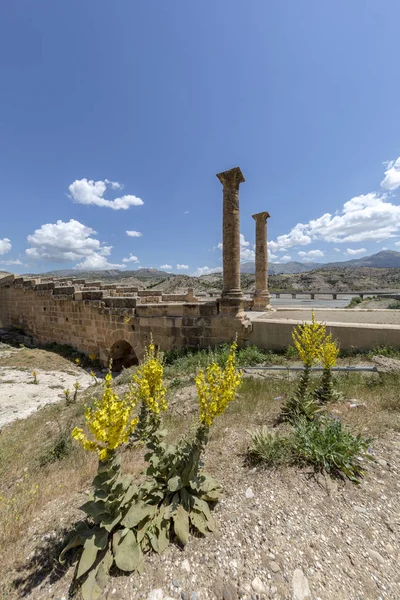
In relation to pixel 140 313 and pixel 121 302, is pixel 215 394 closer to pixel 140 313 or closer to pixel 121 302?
pixel 140 313

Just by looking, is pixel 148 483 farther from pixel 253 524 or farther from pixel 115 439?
pixel 253 524

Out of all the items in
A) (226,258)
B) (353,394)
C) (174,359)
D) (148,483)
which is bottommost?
(174,359)

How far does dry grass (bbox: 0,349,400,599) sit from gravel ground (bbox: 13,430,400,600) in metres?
0.16

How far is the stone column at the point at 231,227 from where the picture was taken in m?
8.52

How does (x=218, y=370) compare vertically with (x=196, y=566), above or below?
above

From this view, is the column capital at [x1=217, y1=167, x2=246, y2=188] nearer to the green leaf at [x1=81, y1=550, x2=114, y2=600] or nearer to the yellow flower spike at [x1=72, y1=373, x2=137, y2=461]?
the yellow flower spike at [x1=72, y1=373, x2=137, y2=461]

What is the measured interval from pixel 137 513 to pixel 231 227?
8.06 m

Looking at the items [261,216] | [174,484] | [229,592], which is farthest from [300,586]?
[261,216]

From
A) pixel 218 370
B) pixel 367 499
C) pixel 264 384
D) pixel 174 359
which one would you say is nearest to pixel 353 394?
pixel 264 384

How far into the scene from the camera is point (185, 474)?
233cm

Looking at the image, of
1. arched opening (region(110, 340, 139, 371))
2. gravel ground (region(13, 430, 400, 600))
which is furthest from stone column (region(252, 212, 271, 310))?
gravel ground (region(13, 430, 400, 600))

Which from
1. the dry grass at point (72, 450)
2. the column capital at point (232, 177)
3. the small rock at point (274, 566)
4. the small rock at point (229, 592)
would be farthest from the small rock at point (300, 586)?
the column capital at point (232, 177)

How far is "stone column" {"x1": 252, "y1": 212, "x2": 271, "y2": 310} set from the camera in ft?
42.5

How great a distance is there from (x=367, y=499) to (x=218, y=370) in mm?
1895
